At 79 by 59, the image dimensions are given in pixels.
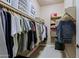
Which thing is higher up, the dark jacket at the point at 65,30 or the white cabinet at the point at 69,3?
the white cabinet at the point at 69,3

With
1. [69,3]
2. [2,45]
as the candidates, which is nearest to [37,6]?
[69,3]

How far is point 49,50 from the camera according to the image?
9.52ft

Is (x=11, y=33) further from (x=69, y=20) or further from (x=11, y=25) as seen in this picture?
(x=69, y=20)

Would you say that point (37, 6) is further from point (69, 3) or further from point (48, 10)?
point (69, 3)

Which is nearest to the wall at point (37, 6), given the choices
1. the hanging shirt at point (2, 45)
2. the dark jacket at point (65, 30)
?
the dark jacket at point (65, 30)

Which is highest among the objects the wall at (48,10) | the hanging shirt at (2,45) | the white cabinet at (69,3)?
the white cabinet at (69,3)

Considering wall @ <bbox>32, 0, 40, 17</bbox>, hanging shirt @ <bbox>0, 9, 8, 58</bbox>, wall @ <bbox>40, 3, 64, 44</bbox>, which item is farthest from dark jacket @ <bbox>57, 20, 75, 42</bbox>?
hanging shirt @ <bbox>0, 9, 8, 58</bbox>

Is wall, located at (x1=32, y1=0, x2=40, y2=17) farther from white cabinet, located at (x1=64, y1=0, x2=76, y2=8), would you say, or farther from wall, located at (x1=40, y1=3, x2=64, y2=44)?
white cabinet, located at (x1=64, y1=0, x2=76, y2=8)

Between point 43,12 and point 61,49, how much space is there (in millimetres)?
1207

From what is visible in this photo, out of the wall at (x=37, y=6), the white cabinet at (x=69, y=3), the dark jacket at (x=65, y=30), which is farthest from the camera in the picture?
the wall at (x=37, y=6)

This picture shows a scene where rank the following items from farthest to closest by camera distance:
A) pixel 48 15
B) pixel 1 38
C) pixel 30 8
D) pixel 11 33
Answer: pixel 30 8, pixel 48 15, pixel 11 33, pixel 1 38

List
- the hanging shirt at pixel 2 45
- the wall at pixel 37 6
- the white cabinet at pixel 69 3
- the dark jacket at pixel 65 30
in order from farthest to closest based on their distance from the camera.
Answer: the wall at pixel 37 6 < the white cabinet at pixel 69 3 < the dark jacket at pixel 65 30 < the hanging shirt at pixel 2 45

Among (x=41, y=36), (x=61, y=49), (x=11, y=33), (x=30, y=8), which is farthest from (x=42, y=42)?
(x=11, y=33)

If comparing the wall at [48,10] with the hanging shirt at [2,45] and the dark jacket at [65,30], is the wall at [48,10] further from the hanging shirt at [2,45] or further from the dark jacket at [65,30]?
the hanging shirt at [2,45]
